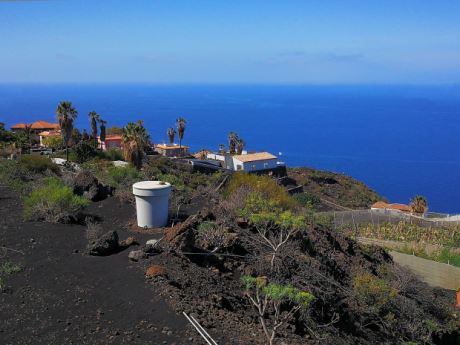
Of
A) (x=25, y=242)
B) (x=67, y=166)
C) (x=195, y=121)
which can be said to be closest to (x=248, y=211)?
(x=25, y=242)

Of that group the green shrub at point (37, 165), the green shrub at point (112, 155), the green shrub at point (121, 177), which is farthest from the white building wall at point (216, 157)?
the green shrub at point (121, 177)

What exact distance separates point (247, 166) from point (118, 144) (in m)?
15.2

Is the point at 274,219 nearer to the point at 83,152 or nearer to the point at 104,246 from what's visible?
Result: the point at 104,246

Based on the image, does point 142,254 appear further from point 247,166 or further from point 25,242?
point 247,166

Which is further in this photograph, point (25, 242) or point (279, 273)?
point (25, 242)

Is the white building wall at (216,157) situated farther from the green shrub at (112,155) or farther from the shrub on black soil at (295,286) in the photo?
the shrub on black soil at (295,286)

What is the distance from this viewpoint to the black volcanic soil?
820 cm

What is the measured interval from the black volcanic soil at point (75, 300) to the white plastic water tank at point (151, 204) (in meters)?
1.82

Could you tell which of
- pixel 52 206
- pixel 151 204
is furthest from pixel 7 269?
pixel 151 204

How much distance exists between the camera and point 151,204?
13945 mm

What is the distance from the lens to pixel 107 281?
1016 centimetres

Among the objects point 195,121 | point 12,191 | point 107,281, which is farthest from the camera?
point 195,121

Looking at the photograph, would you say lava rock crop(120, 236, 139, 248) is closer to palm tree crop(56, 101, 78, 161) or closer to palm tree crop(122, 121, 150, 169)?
palm tree crop(122, 121, 150, 169)

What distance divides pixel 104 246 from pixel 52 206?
11.8ft
